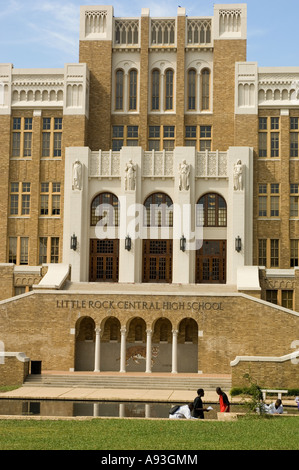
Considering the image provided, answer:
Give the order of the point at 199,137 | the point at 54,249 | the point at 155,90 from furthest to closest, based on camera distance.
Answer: the point at 155,90 → the point at 199,137 → the point at 54,249

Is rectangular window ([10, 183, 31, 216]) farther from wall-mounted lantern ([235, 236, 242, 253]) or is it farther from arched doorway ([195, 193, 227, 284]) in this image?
wall-mounted lantern ([235, 236, 242, 253])

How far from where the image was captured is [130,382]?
38.8m

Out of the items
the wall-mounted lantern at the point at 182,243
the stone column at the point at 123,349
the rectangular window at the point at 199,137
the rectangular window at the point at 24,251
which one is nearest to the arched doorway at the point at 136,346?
the stone column at the point at 123,349

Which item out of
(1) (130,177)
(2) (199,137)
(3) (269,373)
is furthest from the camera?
(2) (199,137)

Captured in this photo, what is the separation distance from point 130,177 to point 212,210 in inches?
242

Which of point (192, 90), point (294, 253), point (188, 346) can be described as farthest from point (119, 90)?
point (188, 346)

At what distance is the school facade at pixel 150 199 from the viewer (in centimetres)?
4259

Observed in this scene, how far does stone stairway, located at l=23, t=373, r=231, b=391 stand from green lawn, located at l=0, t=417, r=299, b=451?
12956mm

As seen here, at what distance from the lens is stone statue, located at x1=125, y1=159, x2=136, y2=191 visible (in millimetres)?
51250

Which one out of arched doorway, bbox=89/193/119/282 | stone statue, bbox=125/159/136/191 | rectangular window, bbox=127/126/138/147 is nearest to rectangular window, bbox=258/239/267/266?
stone statue, bbox=125/159/136/191

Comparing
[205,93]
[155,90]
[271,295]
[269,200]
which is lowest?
[271,295]

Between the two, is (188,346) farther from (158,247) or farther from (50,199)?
(50,199)

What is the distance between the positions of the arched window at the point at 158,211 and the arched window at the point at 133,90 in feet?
29.0
